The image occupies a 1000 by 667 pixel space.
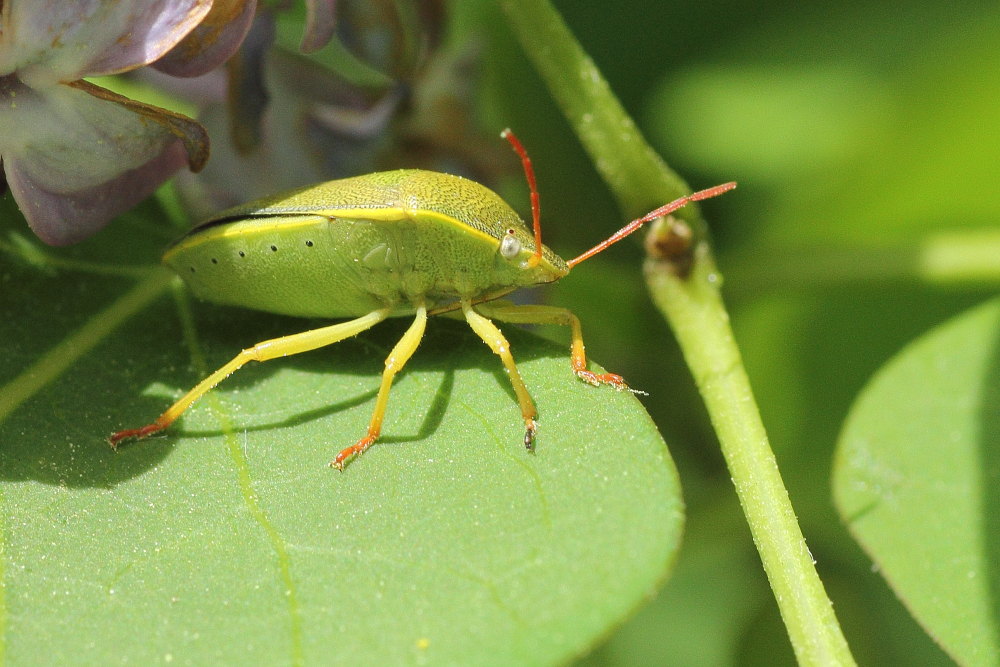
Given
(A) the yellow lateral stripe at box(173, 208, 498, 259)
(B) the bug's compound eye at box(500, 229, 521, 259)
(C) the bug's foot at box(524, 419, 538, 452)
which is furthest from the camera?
A: (B) the bug's compound eye at box(500, 229, 521, 259)

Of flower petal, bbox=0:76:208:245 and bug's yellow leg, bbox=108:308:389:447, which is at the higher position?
flower petal, bbox=0:76:208:245

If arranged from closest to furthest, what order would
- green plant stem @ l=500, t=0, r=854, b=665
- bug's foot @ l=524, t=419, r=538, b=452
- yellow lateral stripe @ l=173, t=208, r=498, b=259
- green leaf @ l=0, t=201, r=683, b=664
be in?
green leaf @ l=0, t=201, r=683, b=664, green plant stem @ l=500, t=0, r=854, b=665, bug's foot @ l=524, t=419, r=538, b=452, yellow lateral stripe @ l=173, t=208, r=498, b=259

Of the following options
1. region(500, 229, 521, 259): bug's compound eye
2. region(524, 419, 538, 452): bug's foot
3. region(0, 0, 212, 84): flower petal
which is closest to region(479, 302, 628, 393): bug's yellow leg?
region(500, 229, 521, 259): bug's compound eye

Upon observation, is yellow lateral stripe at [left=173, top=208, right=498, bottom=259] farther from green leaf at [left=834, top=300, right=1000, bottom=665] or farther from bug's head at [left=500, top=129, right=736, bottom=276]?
green leaf at [left=834, top=300, right=1000, bottom=665]

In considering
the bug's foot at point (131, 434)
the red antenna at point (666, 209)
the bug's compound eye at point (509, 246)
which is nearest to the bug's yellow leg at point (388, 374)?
the bug's compound eye at point (509, 246)

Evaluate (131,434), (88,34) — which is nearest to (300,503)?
(131,434)

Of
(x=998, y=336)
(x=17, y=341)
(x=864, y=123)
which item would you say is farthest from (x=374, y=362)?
(x=864, y=123)

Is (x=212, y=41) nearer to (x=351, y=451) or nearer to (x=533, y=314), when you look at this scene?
(x=351, y=451)

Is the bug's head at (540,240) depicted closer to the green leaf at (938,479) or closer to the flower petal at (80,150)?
the green leaf at (938,479)
